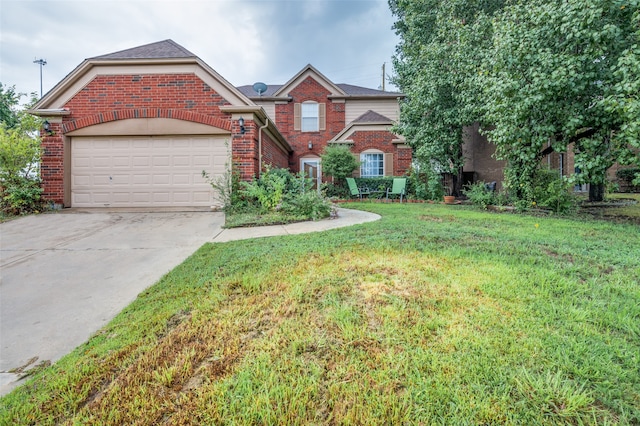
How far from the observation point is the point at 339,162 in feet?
43.0

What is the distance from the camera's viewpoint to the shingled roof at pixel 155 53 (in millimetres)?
8336

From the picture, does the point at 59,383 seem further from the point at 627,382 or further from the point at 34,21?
the point at 34,21

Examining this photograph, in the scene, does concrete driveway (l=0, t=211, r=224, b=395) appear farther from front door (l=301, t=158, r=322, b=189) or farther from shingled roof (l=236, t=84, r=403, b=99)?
shingled roof (l=236, t=84, r=403, b=99)

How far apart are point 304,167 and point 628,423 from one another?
49.7 feet

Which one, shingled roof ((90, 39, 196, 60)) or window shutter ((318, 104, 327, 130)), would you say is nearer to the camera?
shingled roof ((90, 39, 196, 60))

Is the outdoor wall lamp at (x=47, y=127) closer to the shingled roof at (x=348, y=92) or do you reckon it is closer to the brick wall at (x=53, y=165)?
the brick wall at (x=53, y=165)

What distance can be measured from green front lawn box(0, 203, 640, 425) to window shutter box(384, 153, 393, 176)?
11.2 m

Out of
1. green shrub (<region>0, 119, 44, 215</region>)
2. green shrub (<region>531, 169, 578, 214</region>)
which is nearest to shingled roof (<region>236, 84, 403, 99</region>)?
green shrub (<region>531, 169, 578, 214</region>)

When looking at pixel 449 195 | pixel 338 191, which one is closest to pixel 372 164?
pixel 338 191

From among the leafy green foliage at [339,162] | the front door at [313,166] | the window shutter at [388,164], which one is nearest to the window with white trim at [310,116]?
the front door at [313,166]

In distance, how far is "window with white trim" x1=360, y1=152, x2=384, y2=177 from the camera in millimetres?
14375

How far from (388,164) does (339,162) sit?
8.47ft

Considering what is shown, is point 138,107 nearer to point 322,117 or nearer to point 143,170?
point 143,170

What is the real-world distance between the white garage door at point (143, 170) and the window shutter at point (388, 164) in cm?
799
